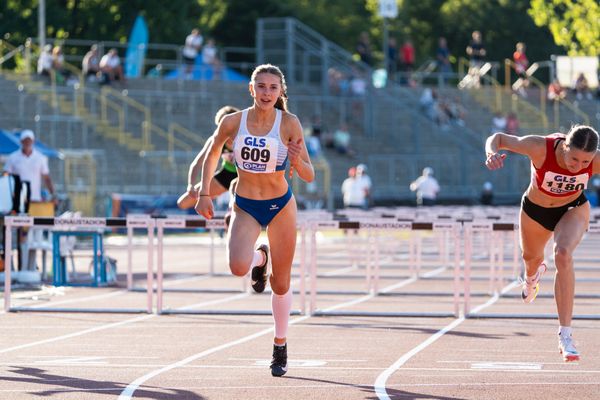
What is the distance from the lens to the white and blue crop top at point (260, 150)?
10.1m

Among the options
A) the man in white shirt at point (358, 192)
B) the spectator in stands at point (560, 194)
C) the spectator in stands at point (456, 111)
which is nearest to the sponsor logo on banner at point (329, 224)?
the spectator in stands at point (560, 194)

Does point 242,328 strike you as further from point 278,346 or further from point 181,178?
point 181,178

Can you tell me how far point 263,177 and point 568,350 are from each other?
2357mm

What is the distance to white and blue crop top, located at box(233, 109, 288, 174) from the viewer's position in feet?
33.1

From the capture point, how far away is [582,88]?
49.9 metres

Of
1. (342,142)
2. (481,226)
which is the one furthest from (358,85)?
(481,226)

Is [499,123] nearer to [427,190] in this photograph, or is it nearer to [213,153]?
[427,190]

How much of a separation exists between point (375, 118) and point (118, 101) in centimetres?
829

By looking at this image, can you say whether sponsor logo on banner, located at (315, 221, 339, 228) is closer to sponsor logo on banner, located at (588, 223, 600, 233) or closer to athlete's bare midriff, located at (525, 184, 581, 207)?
sponsor logo on banner, located at (588, 223, 600, 233)

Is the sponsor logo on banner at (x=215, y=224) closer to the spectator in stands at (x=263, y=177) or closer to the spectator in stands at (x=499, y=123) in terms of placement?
the spectator in stands at (x=263, y=177)

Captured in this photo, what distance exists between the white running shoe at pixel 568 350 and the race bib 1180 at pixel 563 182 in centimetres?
114

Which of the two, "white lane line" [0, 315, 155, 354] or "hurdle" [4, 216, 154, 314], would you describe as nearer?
"white lane line" [0, 315, 155, 354]

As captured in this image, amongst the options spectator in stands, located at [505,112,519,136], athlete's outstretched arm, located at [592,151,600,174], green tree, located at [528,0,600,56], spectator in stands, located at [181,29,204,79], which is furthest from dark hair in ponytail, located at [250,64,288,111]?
green tree, located at [528,0,600,56]

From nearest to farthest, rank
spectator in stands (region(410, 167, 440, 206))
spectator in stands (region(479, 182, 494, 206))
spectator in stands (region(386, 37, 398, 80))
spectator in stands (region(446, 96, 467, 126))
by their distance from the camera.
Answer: spectator in stands (region(410, 167, 440, 206)) → spectator in stands (region(479, 182, 494, 206)) → spectator in stands (region(446, 96, 467, 126)) → spectator in stands (region(386, 37, 398, 80))
